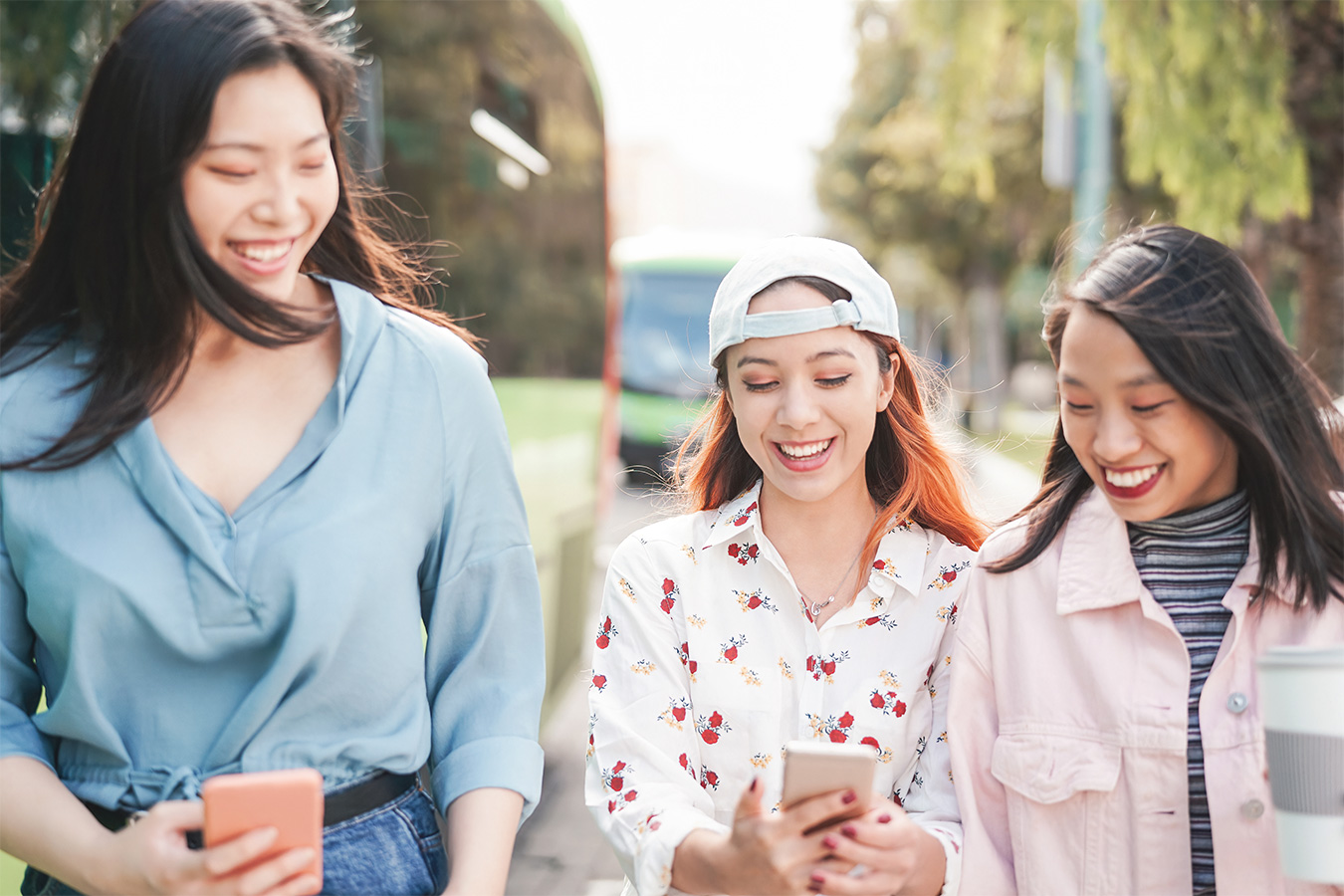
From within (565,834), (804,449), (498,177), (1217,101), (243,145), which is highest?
(1217,101)

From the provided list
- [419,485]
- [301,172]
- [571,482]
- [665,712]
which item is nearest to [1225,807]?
[665,712]

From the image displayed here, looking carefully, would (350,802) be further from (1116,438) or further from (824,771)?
(1116,438)

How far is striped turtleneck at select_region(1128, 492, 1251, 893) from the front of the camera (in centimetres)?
197

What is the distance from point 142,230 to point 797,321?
1.01m

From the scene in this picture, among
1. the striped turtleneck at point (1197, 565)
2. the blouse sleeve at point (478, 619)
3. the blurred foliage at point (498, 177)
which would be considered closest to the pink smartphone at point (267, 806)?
the blouse sleeve at point (478, 619)

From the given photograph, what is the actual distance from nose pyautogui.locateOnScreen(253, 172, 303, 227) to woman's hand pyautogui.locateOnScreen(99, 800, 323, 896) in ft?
2.51

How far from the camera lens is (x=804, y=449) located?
7.08 ft

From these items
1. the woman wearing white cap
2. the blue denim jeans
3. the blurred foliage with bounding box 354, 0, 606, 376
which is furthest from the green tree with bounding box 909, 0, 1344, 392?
the blue denim jeans

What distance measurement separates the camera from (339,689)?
5.56 feet

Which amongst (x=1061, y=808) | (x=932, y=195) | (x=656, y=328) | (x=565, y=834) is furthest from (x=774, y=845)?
(x=932, y=195)

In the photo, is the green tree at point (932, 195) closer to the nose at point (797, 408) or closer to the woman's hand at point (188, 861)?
the nose at point (797, 408)

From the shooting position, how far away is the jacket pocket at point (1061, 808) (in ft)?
6.30

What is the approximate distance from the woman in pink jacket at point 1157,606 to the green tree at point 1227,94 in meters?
3.87

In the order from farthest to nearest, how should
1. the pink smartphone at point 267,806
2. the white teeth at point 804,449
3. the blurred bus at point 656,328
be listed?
the blurred bus at point 656,328 → the white teeth at point 804,449 → the pink smartphone at point 267,806
